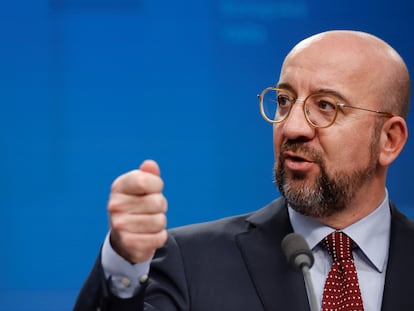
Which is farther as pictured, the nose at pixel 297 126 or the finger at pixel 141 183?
the nose at pixel 297 126

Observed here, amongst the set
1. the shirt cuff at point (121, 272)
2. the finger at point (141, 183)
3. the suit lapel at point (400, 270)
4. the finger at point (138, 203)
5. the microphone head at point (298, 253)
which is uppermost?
the finger at point (141, 183)

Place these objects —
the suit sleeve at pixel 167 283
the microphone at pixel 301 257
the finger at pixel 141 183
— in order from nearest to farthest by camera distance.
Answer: the finger at pixel 141 183 → the microphone at pixel 301 257 → the suit sleeve at pixel 167 283

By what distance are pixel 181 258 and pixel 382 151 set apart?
64 centimetres

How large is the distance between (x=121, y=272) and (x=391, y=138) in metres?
0.96

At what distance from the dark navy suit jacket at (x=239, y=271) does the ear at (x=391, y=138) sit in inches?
8.1

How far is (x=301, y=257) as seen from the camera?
1440mm

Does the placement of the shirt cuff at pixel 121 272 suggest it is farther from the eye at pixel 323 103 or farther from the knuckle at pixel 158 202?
the eye at pixel 323 103

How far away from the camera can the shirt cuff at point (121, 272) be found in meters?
1.49

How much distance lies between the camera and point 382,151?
6.86 ft

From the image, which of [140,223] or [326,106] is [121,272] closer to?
[140,223]

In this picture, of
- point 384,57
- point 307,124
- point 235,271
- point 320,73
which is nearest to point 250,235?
point 235,271

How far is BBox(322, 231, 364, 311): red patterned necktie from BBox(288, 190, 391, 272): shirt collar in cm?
3

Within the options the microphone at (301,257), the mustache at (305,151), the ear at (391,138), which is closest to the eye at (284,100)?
the mustache at (305,151)

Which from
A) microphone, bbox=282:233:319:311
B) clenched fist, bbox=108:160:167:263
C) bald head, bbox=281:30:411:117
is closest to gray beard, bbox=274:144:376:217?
bald head, bbox=281:30:411:117
